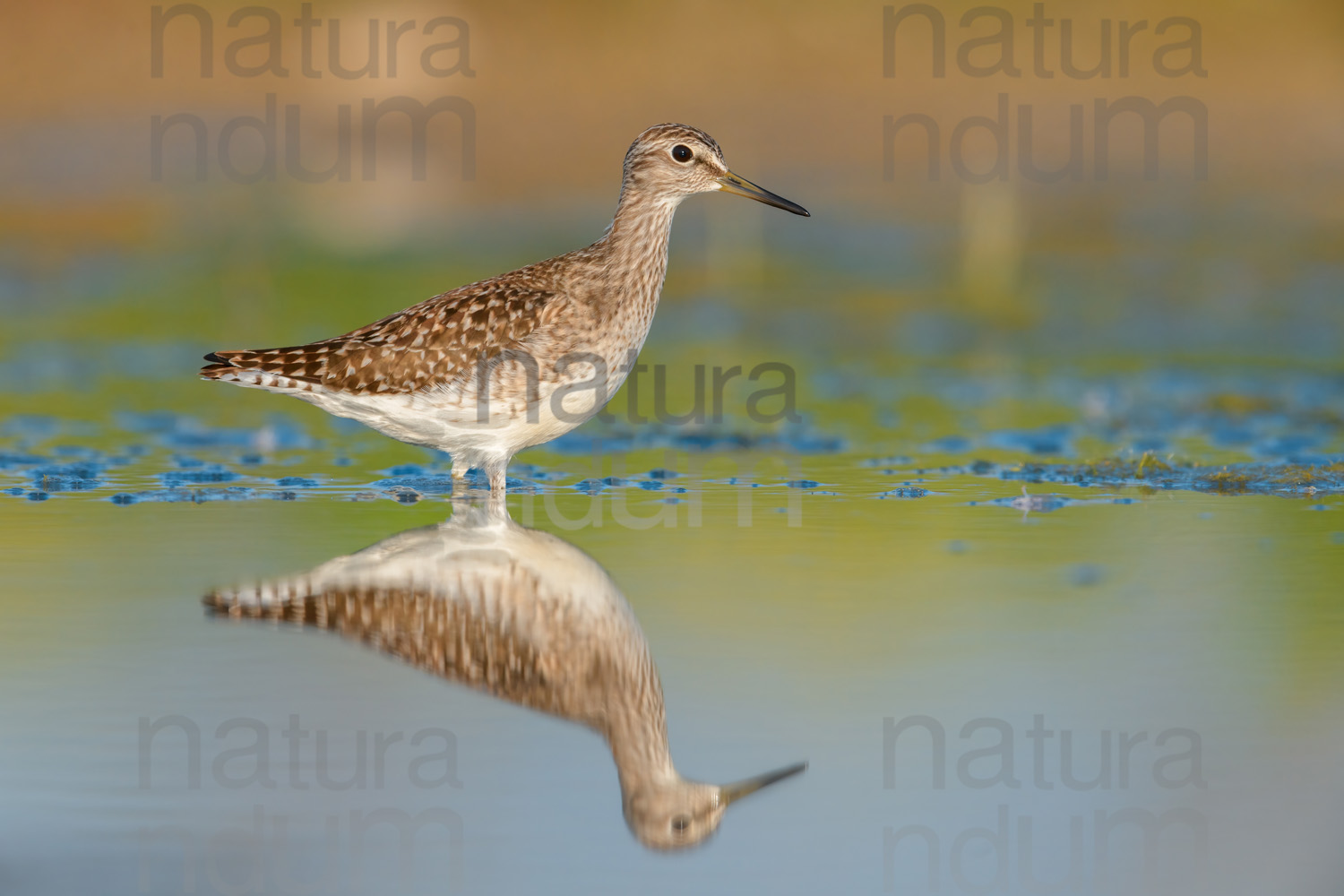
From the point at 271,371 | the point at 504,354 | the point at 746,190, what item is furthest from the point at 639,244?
the point at 271,371

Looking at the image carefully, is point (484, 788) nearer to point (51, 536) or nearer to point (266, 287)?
point (51, 536)

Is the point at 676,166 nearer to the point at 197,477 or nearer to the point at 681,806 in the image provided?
the point at 197,477

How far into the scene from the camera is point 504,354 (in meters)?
10.1

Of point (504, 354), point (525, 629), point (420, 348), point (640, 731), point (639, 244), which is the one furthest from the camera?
point (639, 244)

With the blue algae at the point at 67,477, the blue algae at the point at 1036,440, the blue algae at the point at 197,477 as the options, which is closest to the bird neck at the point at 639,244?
the blue algae at the point at 197,477

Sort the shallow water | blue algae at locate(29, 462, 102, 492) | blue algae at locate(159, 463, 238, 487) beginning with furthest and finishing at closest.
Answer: blue algae at locate(159, 463, 238, 487) < blue algae at locate(29, 462, 102, 492) < the shallow water

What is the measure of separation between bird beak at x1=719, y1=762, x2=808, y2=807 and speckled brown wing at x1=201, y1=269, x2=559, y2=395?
494cm

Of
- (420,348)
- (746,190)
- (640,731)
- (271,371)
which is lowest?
(640,731)

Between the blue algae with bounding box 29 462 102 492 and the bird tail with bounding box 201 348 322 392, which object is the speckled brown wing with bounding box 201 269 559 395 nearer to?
the bird tail with bounding box 201 348 322 392

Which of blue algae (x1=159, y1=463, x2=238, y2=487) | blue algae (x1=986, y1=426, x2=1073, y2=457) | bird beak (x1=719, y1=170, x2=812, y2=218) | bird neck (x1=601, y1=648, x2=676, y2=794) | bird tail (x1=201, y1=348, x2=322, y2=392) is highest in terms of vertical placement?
bird beak (x1=719, y1=170, x2=812, y2=218)

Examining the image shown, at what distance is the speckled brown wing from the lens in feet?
33.7

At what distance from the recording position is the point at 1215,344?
17750 mm

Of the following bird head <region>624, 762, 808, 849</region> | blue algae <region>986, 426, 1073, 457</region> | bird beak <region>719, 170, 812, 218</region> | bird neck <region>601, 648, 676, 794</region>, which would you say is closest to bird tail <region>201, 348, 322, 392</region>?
bird beak <region>719, 170, 812, 218</region>

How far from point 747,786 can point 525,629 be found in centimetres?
196
